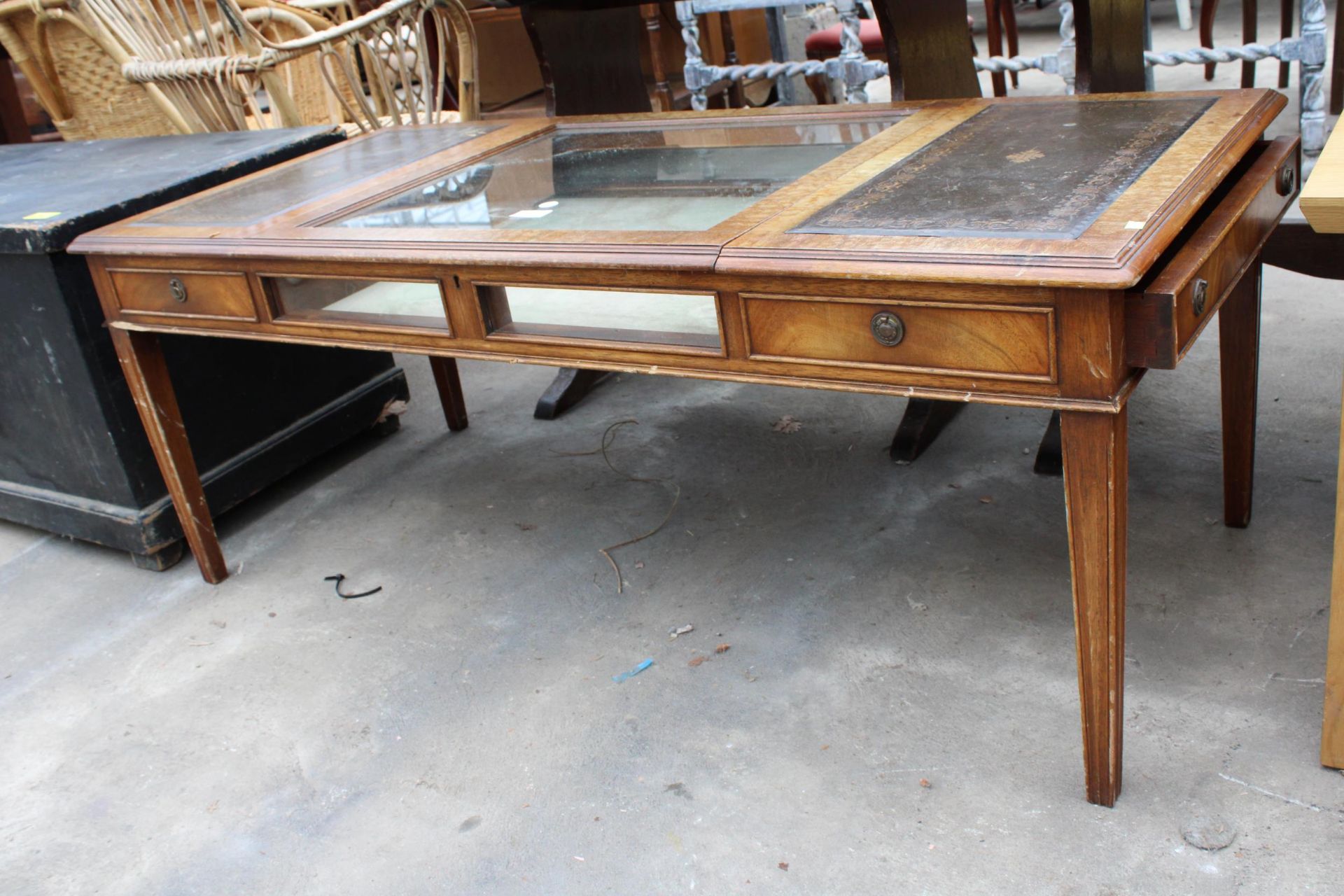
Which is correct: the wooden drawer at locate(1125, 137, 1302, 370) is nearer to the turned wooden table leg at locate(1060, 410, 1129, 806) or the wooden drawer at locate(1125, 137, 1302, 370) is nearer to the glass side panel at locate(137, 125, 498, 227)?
the turned wooden table leg at locate(1060, 410, 1129, 806)

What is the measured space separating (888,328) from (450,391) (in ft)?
6.00

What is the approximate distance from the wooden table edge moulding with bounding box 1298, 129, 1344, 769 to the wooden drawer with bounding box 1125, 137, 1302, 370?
0.35 ft

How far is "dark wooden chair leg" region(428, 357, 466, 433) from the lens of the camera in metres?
2.92

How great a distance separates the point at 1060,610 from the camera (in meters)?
2.00

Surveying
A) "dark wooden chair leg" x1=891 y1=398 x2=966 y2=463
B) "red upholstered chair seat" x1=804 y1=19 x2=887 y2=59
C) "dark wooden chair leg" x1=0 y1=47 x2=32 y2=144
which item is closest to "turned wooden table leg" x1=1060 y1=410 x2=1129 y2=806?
"dark wooden chair leg" x1=891 y1=398 x2=966 y2=463

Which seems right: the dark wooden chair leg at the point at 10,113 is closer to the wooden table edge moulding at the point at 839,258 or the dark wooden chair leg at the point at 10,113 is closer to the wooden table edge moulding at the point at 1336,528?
the wooden table edge moulding at the point at 839,258

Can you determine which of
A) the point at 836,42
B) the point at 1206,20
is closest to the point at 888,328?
the point at 836,42

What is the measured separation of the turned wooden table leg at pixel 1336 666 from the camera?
4.80ft

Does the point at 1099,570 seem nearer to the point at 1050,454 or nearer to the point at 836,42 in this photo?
the point at 1050,454

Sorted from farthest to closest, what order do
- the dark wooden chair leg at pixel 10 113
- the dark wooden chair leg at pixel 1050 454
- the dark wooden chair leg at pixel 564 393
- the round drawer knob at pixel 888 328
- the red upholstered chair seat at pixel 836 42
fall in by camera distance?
1. the dark wooden chair leg at pixel 10 113
2. the red upholstered chair seat at pixel 836 42
3. the dark wooden chair leg at pixel 564 393
4. the dark wooden chair leg at pixel 1050 454
5. the round drawer knob at pixel 888 328

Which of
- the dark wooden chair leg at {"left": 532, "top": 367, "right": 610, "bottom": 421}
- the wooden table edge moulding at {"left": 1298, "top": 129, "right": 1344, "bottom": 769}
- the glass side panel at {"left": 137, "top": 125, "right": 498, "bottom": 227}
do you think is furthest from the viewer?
the dark wooden chair leg at {"left": 532, "top": 367, "right": 610, "bottom": 421}

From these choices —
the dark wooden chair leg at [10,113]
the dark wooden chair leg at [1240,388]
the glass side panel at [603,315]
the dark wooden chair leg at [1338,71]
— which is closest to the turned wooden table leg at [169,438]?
the glass side panel at [603,315]

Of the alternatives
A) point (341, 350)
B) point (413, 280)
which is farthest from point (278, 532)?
point (413, 280)

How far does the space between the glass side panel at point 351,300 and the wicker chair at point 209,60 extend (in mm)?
1279
